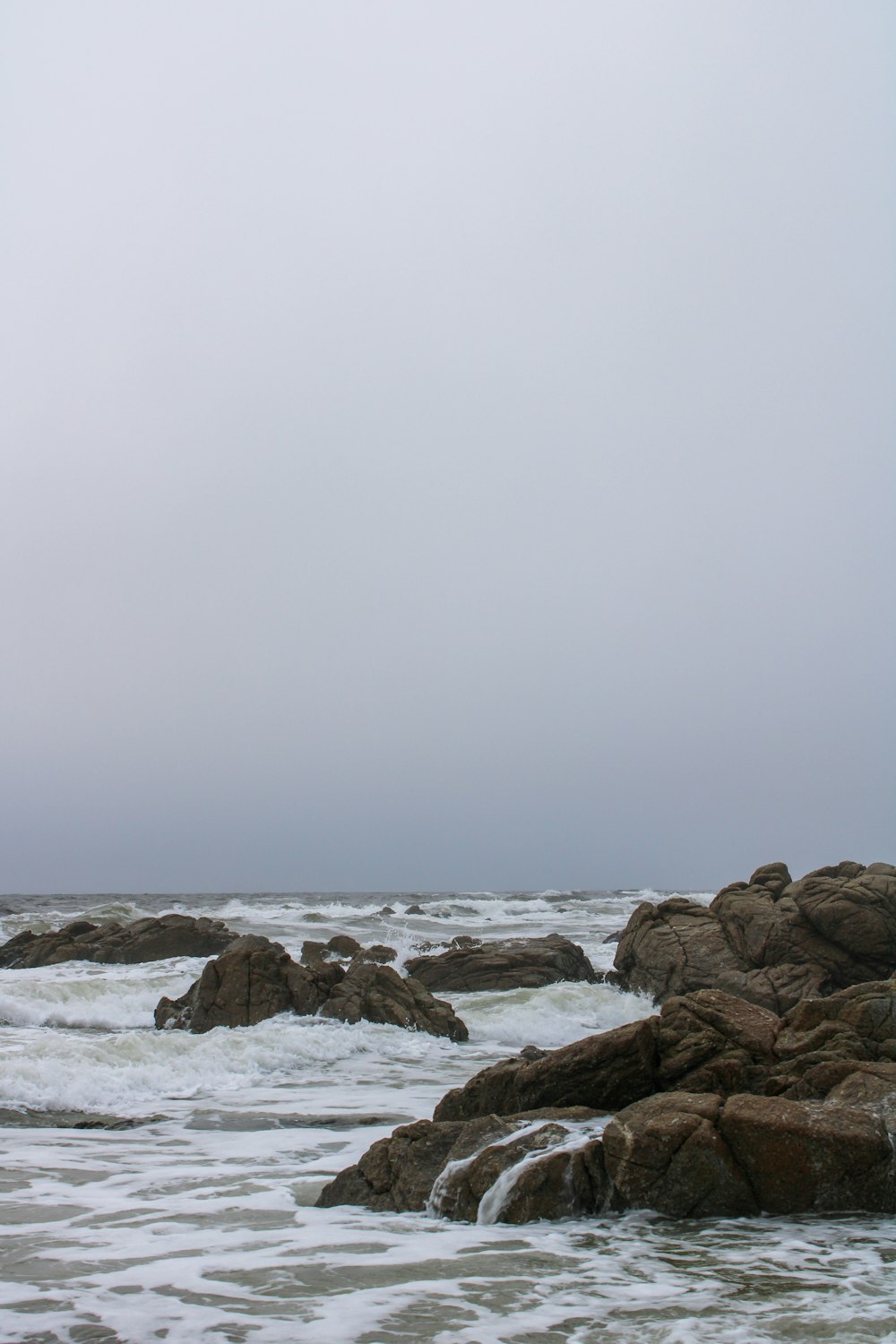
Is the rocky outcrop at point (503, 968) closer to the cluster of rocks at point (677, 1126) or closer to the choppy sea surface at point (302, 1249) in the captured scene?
the choppy sea surface at point (302, 1249)

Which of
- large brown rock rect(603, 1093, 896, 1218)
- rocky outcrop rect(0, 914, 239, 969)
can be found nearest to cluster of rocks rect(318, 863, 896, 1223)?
large brown rock rect(603, 1093, 896, 1218)

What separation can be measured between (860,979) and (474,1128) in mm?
16173

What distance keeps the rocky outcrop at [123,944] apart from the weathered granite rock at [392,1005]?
41.2ft

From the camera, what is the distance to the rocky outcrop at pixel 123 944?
33.1 metres

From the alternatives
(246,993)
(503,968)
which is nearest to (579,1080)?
(246,993)

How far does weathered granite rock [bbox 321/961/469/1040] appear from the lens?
2116 cm

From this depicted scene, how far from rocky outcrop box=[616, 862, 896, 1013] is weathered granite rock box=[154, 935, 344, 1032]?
8996 millimetres

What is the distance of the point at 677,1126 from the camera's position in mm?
8711

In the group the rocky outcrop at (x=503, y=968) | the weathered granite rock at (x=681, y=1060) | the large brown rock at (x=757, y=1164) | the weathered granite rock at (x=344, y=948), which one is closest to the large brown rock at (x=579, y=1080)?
the weathered granite rock at (x=681, y=1060)

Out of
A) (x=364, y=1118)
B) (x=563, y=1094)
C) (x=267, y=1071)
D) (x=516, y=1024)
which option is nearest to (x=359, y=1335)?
(x=563, y=1094)

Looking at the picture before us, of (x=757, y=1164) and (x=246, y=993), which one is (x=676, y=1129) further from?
(x=246, y=993)

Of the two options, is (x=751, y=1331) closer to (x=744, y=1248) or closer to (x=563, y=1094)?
(x=744, y=1248)

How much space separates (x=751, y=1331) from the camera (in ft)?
19.9

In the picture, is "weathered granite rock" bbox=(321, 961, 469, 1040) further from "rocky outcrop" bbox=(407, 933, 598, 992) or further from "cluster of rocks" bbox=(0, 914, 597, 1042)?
"rocky outcrop" bbox=(407, 933, 598, 992)
